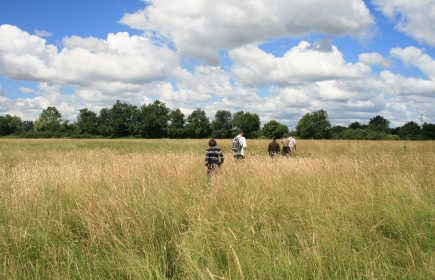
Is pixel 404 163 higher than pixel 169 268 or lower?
higher

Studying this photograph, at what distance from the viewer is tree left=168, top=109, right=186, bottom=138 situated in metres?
95.8

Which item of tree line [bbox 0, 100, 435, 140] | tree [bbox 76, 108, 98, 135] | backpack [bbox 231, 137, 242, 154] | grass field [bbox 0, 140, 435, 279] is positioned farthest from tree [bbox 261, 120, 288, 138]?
grass field [bbox 0, 140, 435, 279]

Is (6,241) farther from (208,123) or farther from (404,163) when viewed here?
(208,123)

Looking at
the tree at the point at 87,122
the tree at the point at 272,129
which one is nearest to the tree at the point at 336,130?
the tree at the point at 272,129

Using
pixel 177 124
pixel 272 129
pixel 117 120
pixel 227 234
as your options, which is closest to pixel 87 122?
pixel 117 120

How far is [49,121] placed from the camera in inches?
4181

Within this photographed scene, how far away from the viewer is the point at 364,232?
380 cm

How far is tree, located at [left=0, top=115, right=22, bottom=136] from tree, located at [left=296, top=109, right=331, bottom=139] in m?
99.0

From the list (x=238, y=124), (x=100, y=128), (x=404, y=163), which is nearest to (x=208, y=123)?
(x=238, y=124)

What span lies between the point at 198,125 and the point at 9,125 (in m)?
69.3

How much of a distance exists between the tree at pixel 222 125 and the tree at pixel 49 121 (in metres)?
48.8

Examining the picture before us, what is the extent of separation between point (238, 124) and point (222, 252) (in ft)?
345

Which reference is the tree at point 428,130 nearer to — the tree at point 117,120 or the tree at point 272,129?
the tree at point 272,129

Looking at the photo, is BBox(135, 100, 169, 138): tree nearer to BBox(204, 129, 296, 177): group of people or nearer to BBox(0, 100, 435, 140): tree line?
BBox(0, 100, 435, 140): tree line
